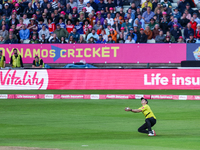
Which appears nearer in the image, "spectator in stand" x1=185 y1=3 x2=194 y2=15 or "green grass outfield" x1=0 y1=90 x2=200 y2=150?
"green grass outfield" x1=0 y1=90 x2=200 y2=150

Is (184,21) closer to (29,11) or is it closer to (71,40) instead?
(71,40)

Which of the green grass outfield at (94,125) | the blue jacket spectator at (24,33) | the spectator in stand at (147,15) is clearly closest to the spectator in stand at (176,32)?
the spectator in stand at (147,15)

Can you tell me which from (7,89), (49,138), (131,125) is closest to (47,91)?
(7,89)

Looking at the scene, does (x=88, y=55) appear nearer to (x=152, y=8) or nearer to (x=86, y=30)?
(x=86, y=30)

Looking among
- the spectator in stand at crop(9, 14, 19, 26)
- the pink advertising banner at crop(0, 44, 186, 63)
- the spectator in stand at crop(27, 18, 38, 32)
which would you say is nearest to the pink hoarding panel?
the pink advertising banner at crop(0, 44, 186, 63)

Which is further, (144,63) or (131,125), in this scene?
(144,63)

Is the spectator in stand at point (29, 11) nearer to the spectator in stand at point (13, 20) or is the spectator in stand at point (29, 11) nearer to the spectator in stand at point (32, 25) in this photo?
the spectator in stand at point (13, 20)

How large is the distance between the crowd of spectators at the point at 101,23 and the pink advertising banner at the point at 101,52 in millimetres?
436

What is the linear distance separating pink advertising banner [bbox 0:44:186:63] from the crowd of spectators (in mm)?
436

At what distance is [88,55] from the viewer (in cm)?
2834

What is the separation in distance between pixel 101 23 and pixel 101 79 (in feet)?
21.9

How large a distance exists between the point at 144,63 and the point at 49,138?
55.9 feet

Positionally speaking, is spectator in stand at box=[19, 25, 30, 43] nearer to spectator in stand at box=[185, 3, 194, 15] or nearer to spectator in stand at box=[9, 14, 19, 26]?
spectator in stand at box=[9, 14, 19, 26]

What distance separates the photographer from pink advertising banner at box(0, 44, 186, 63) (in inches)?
1095
